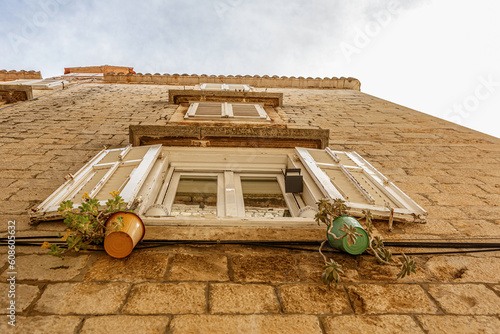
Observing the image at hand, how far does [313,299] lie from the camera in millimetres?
1646

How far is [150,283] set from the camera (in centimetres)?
171

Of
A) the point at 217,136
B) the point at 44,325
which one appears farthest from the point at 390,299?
the point at 217,136

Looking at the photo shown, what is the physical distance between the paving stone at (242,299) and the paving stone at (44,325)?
0.70m

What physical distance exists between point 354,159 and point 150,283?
285 cm

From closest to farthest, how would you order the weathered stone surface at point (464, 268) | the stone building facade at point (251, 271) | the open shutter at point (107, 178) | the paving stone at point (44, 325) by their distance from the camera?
the paving stone at point (44, 325) → the stone building facade at point (251, 271) → the weathered stone surface at point (464, 268) → the open shutter at point (107, 178)

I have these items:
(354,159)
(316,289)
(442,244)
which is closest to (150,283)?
(316,289)

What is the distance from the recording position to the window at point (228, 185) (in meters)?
2.47

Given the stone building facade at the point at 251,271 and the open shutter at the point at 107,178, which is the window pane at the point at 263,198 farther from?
the open shutter at the point at 107,178

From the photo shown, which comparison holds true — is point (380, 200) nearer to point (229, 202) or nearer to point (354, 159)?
point (354, 159)

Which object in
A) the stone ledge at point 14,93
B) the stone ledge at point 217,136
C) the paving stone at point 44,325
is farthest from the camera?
the stone ledge at point 14,93

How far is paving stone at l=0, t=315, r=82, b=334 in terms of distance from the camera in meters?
1.39

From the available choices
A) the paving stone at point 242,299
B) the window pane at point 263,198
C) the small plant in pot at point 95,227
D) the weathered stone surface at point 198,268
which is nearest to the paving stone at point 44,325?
the small plant in pot at point 95,227

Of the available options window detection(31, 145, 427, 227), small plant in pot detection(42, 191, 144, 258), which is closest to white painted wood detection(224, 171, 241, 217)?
window detection(31, 145, 427, 227)

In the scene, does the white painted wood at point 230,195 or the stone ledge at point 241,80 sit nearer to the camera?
the white painted wood at point 230,195
